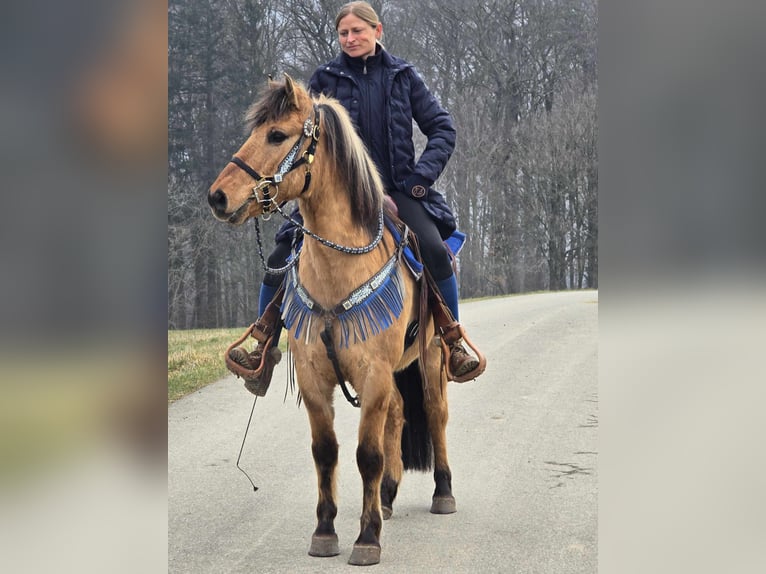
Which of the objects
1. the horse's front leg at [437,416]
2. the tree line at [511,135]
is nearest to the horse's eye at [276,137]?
the horse's front leg at [437,416]

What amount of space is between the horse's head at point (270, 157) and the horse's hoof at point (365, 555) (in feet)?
5.96

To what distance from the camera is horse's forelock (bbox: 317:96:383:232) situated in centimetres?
437

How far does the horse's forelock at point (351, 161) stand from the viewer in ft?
14.3

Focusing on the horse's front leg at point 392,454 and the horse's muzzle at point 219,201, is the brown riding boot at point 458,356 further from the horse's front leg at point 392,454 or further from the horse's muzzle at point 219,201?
the horse's muzzle at point 219,201

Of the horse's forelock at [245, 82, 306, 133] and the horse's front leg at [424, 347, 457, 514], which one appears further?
the horse's front leg at [424, 347, 457, 514]

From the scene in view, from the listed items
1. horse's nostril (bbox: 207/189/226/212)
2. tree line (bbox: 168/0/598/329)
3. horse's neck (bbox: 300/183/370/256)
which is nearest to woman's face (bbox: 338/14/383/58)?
horse's neck (bbox: 300/183/370/256)

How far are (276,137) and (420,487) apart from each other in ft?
9.97

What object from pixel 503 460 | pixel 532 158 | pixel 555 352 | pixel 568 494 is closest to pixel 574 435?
pixel 503 460

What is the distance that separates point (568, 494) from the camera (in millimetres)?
5676

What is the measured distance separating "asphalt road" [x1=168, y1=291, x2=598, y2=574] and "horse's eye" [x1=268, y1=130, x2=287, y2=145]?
2.12 m

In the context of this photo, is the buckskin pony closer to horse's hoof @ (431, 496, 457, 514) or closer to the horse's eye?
the horse's eye

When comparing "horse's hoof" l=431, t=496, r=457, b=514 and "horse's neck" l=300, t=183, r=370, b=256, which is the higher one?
"horse's neck" l=300, t=183, r=370, b=256
